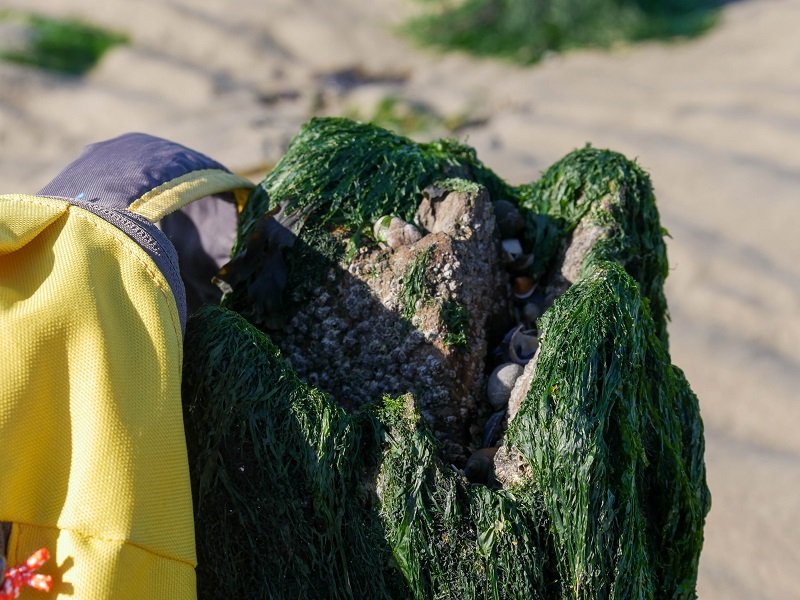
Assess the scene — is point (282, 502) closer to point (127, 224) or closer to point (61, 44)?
point (127, 224)

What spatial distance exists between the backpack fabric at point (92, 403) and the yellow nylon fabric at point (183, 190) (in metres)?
0.12

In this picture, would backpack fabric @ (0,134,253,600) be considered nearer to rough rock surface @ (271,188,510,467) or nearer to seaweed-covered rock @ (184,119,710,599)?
seaweed-covered rock @ (184,119,710,599)

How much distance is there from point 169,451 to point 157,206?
1.78 ft

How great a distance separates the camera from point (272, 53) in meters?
6.12

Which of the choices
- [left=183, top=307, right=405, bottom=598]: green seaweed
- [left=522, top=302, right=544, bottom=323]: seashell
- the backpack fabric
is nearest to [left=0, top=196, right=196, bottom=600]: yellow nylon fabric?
the backpack fabric

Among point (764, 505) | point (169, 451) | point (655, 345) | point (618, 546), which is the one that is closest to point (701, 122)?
point (764, 505)

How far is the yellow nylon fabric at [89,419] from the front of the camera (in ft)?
3.95

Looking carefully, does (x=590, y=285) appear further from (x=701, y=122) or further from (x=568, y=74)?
(x=568, y=74)

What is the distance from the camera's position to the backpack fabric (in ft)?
3.96

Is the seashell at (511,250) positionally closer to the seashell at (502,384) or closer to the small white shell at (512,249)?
the small white shell at (512,249)

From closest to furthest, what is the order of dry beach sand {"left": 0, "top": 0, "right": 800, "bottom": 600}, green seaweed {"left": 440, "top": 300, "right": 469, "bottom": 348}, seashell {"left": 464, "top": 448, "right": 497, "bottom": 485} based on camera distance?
seashell {"left": 464, "top": 448, "right": 497, "bottom": 485} → green seaweed {"left": 440, "top": 300, "right": 469, "bottom": 348} → dry beach sand {"left": 0, "top": 0, "right": 800, "bottom": 600}

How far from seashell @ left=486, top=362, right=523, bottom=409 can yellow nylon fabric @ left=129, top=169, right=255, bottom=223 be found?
709 mm

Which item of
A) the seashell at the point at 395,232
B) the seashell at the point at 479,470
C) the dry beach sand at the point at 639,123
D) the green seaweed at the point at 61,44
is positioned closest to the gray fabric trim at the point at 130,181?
the seashell at the point at 395,232

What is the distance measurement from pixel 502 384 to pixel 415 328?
203 millimetres
